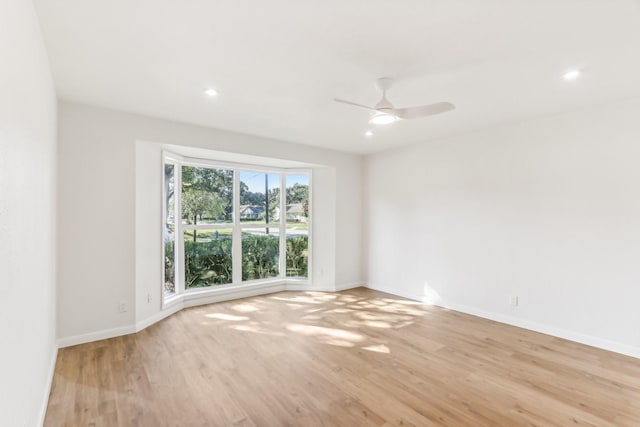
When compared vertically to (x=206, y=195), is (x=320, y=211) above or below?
below

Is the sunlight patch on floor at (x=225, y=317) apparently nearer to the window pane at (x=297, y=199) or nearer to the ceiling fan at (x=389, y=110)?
the window pane at (x=297, y=199)

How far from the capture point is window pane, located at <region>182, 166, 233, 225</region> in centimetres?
466

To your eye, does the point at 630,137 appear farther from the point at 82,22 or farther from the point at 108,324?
the point at 108,324

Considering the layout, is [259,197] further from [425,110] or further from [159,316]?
[425,110]

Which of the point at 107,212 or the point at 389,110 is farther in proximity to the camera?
the point at 107,212

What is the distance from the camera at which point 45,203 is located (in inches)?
90.0

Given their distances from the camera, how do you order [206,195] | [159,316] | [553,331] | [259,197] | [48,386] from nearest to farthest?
[48,386]
[553,331]
[159,316]
[206,195]
[259,197]

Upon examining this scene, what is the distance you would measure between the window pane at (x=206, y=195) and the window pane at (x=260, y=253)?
0.53 m

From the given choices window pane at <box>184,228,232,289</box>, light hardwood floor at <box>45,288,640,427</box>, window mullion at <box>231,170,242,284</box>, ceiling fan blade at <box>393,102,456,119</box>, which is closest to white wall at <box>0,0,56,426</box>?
light hardwood floor at <box>45,288,640,427</box>

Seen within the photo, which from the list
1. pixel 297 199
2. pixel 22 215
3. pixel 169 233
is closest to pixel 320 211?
pixel 297 199

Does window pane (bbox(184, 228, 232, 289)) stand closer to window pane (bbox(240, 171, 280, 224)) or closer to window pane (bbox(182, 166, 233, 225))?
window pane (bbox(182, 166, 233, 225))

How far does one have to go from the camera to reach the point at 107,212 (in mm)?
3385

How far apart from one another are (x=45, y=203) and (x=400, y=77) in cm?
290

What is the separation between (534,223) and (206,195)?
4490 millimetres
